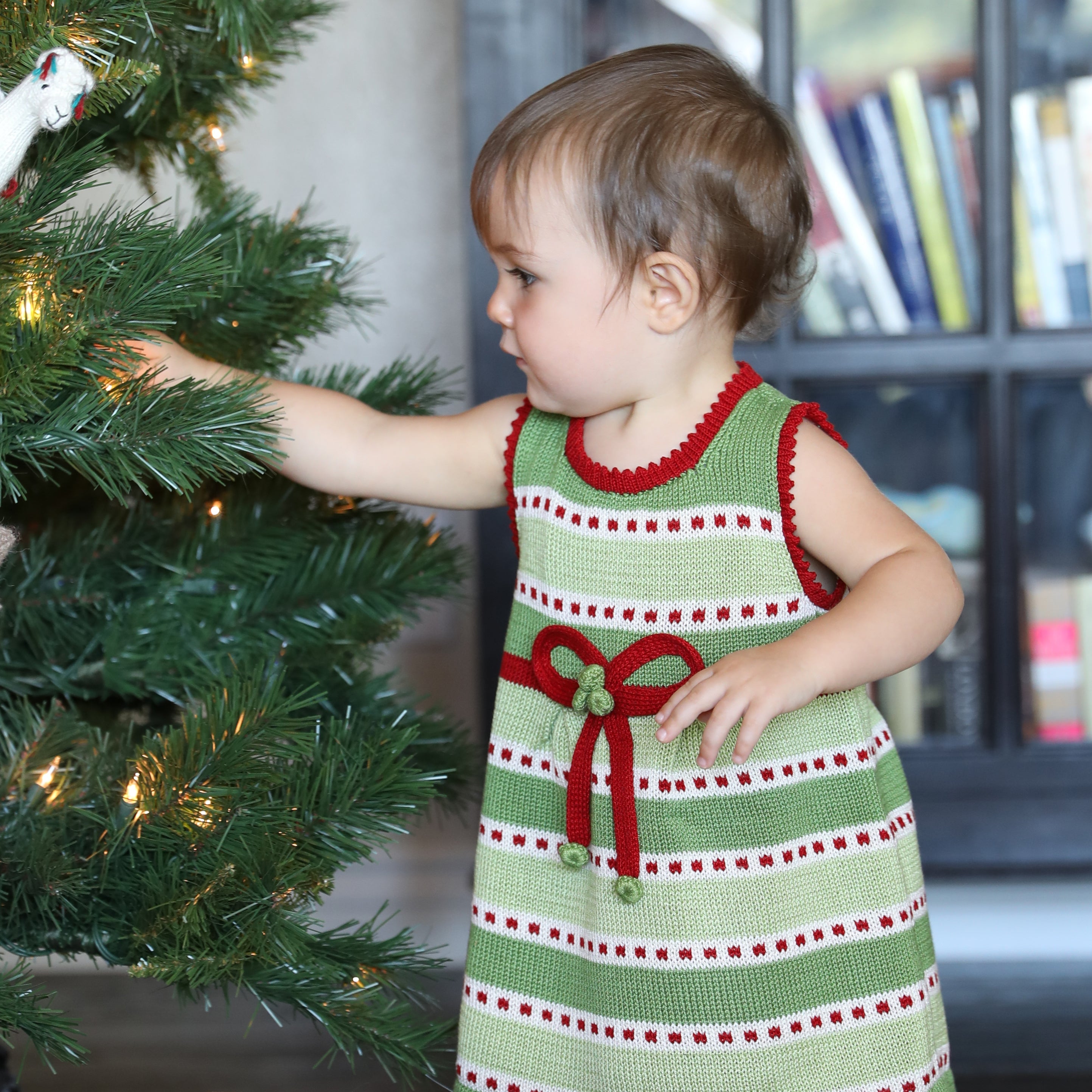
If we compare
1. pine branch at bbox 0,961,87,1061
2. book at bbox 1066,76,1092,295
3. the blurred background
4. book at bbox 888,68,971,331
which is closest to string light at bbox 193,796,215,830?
pine branch at bbox 0,961,87,1061

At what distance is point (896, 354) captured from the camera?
1.17 m

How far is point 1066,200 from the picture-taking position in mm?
1172

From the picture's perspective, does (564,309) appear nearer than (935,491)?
Yes

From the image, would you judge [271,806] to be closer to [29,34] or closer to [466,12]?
[29,34]

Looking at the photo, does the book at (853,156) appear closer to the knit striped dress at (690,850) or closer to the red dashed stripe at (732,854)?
the knit striped dress at (690,850)

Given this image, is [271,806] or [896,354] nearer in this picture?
[271,806]

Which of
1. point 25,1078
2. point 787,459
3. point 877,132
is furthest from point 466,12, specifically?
point 25,1078

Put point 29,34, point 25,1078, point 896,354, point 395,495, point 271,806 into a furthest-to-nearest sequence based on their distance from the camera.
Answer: point 896,354 → point 25,1078 → point 395,495 → point 271,806 → point 29,34

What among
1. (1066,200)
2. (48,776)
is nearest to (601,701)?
(48,776)

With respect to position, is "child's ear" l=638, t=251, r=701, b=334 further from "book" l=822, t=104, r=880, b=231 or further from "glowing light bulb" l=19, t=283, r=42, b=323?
"book" l=822, t=104, r=880, b=231

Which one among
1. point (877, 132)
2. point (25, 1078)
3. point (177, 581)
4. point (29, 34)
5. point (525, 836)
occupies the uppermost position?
point (877, 132)

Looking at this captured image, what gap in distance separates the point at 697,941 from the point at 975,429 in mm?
755

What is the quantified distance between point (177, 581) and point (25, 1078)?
0.54m

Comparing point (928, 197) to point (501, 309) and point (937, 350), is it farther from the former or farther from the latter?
point (501, 309)
